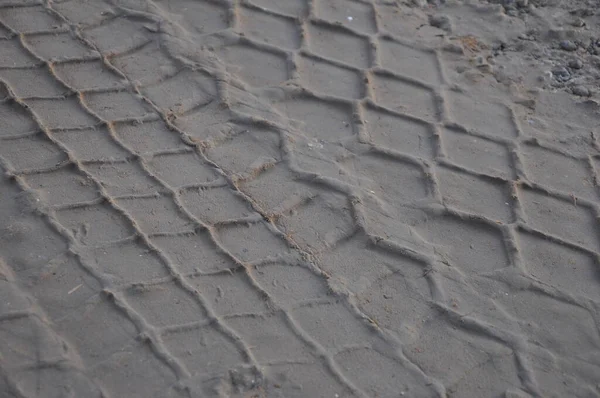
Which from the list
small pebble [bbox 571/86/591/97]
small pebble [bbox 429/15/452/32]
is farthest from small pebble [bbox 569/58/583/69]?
small pebble [bbox 429/15/452/32]

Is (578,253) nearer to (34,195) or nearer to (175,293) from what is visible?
(175,293)

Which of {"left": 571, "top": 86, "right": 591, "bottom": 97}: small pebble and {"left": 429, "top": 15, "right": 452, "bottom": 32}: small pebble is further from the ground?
{"left": 429, "top": 15, "right": 452, "bottom": 32}: small pebble

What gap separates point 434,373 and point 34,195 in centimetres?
118

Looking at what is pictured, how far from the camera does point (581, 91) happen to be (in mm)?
2994

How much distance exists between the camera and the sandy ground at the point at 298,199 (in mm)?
1989

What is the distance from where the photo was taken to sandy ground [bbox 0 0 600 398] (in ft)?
6.53

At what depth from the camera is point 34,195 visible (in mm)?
2277

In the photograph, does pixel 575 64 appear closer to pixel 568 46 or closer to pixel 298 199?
pixel 568 46

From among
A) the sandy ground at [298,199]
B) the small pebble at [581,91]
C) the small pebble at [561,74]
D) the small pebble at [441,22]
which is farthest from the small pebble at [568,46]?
the small pebble at [441,22]

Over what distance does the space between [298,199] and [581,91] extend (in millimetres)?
1237

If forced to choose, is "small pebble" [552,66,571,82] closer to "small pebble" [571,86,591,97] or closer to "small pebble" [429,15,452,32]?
"small pebble" [571,86,591,97]

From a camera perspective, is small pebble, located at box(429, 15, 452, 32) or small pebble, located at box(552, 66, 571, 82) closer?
small pebble, located at box(552, 66, 571, 82)

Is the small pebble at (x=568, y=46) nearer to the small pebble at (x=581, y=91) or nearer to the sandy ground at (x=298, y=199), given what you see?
the sandy ground at (x=298, y=199)

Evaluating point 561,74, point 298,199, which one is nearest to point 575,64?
point 561,74
